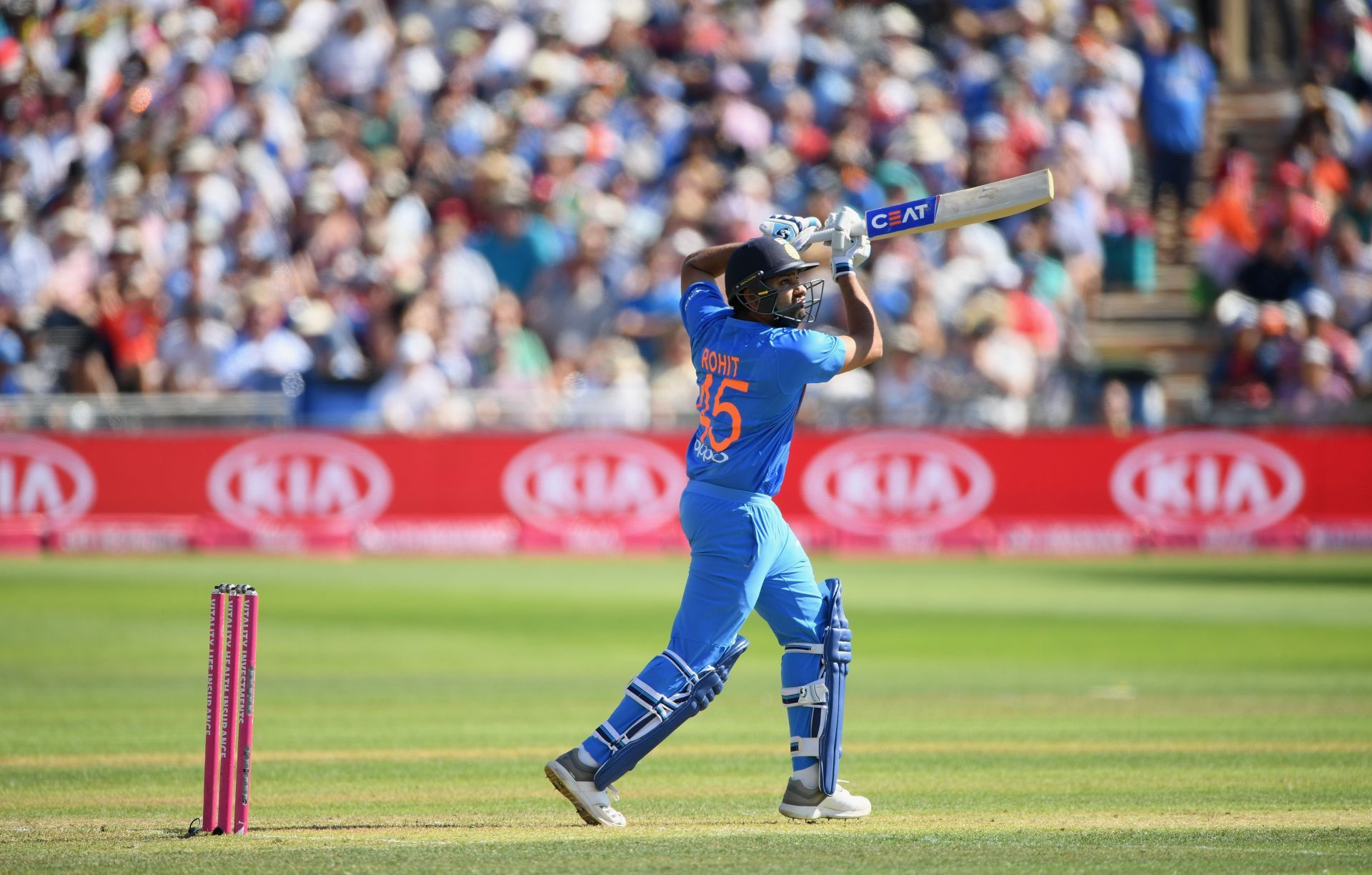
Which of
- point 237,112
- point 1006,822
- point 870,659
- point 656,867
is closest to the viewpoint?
point 656,867

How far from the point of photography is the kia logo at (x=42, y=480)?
Answer: 18594 millimetres

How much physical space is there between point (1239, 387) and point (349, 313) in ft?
32.1

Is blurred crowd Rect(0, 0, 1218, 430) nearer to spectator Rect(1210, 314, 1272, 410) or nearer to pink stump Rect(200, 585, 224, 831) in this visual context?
spectator Rect(1210, 314, 1272, 410)

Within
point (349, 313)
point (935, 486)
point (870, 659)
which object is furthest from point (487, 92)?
point (870, 659)

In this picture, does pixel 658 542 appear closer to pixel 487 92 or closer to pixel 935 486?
pixel 935 486

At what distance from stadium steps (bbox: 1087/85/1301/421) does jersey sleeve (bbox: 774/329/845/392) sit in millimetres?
14090

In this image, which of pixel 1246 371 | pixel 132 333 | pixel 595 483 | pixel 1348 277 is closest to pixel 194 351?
pixel 132 333

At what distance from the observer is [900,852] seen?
20.2 feet

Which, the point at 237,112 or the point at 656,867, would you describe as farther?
the point at 237,112

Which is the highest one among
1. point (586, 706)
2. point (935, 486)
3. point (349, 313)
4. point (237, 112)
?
point (237, 112)

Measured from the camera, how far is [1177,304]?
2267cm

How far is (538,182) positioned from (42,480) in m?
6.52

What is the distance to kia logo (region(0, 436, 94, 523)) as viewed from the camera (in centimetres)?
1859

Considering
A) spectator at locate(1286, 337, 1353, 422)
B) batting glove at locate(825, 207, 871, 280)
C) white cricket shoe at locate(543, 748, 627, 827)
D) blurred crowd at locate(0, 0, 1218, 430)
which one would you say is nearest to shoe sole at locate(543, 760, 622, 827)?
white cricket shoe at locate(543, 748, 627, 827)
